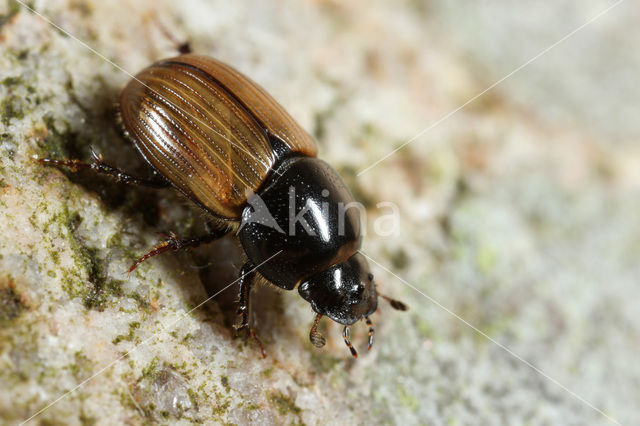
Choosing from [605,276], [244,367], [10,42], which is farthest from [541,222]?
[10,42]

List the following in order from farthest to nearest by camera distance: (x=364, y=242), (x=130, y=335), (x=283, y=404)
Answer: (x=364, y=242)
(x=283, y=404)
(x=130, y=335)

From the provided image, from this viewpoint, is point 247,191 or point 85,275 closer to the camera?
point 85,275

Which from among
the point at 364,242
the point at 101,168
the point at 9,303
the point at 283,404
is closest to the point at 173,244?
the point at 101,168

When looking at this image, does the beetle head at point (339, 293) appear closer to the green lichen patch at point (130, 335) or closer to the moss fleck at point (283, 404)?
the moss fleck at point (283, 404)

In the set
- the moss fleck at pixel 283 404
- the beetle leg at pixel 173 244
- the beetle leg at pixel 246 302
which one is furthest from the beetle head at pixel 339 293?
the beetle leg at pixel 173 244

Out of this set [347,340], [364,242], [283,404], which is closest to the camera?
[283,404]

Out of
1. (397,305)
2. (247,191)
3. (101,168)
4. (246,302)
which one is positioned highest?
(101,168)

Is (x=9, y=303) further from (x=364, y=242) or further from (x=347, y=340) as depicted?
(x=364, y=242)

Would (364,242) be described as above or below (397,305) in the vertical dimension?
above

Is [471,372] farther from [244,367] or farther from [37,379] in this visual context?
[37,379]
